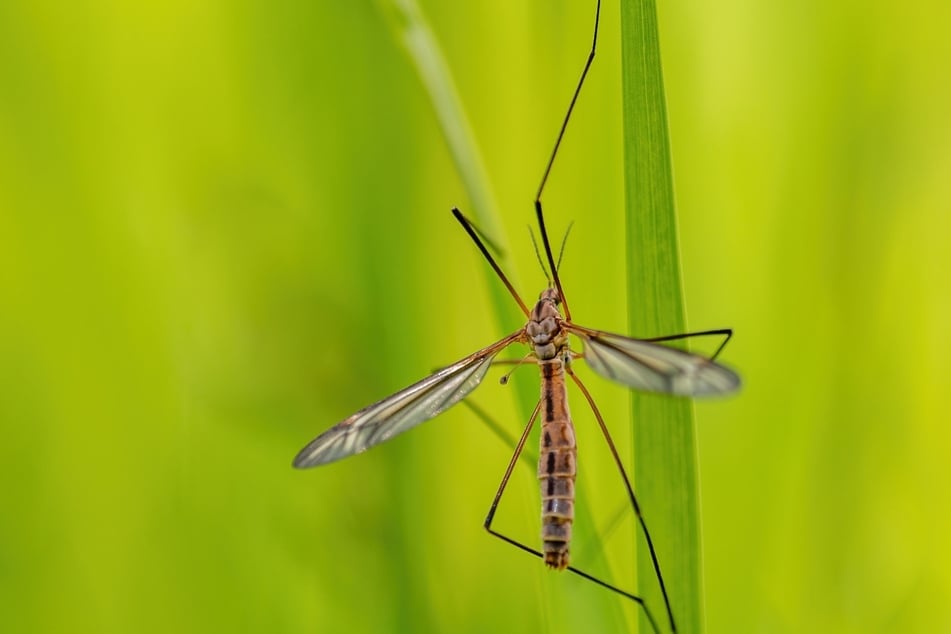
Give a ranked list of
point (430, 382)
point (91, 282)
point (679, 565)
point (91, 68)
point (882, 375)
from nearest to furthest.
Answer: point (679, 565), point (430, 382), point (882, 375), point (91, 282), point (91, 68)

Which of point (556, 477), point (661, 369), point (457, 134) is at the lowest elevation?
point (556, 477)

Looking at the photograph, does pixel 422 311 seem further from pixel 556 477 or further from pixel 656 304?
pixel 656 304

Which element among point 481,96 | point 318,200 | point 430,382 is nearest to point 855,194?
point 481,96

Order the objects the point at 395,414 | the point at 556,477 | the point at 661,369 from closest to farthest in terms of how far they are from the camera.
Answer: the point at 661,369 < the point at 556,477 < the point at 395,414

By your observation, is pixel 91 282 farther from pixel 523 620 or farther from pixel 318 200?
pixel 523 620

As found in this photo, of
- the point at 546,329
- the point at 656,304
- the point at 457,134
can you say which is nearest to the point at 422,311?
the point at 546,329

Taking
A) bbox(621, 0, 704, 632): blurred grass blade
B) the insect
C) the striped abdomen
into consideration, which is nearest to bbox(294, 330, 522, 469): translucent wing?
the insect

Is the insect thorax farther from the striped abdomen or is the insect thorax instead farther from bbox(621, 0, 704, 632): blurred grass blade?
bbox(621, 0, 704, 632): blurred grass blade
